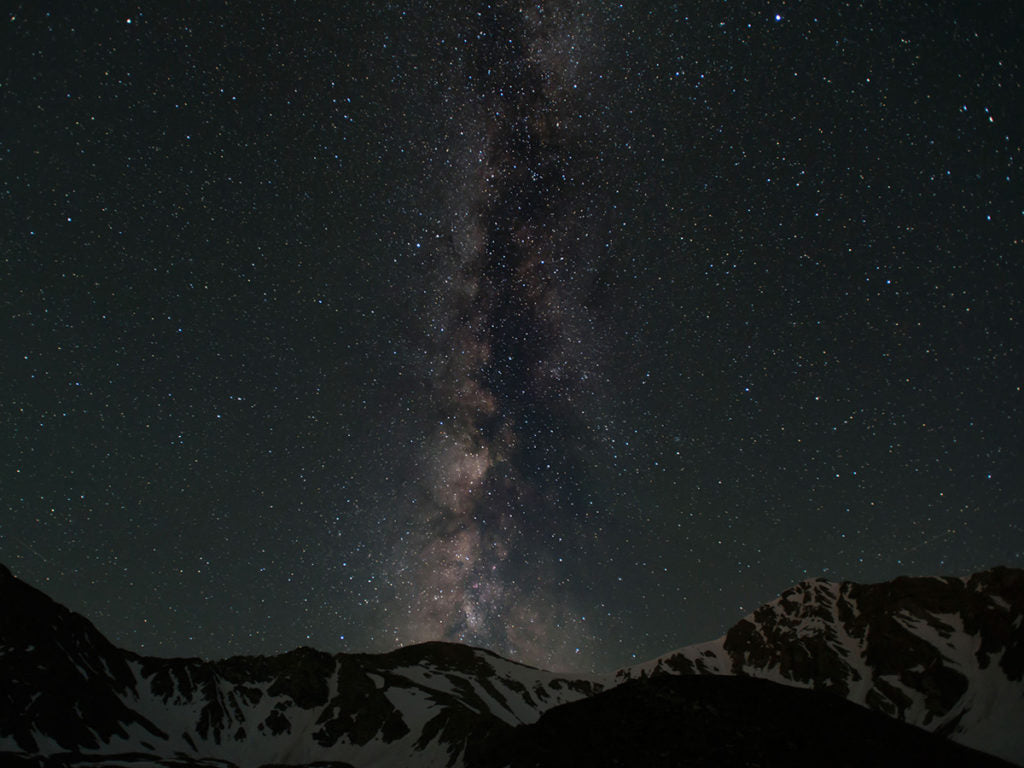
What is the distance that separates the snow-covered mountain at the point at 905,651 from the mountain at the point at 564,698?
32cm

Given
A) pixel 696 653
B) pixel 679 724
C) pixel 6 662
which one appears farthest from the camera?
pixel 696 653

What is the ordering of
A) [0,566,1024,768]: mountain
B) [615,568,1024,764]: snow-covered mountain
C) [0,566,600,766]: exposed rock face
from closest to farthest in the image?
[0,566,1024,768]: mountain → [0,566,600,766]: exposed rock face → [615,568,1024,764]: snow-covered mountain

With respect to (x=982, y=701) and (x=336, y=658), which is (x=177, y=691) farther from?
(x=982, y=701)

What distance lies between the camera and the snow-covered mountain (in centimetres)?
8294

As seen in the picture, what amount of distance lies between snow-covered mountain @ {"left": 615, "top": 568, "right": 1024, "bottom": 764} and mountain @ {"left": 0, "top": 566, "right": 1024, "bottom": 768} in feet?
1.04

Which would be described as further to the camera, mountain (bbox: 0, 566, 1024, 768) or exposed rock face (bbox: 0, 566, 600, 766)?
exposed rock face (bbox: 0, 566, 600, 766)

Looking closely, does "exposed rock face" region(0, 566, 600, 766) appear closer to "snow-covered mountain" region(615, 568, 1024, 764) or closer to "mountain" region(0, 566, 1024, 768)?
"mountain" region(0, 566, 1024, 768)

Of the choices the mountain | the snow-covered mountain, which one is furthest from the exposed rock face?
the snow-covered mountain

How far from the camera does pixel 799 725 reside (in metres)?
27.0

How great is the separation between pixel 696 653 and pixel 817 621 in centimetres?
2577

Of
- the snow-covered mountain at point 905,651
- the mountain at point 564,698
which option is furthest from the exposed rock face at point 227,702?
the snow-covered mountain at point 905,651

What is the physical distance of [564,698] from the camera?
4186 inches

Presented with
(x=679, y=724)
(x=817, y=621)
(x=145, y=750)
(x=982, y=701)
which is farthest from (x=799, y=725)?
(x=817, y=621)

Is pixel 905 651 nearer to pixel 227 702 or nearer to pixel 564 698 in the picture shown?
pixel 564 698
